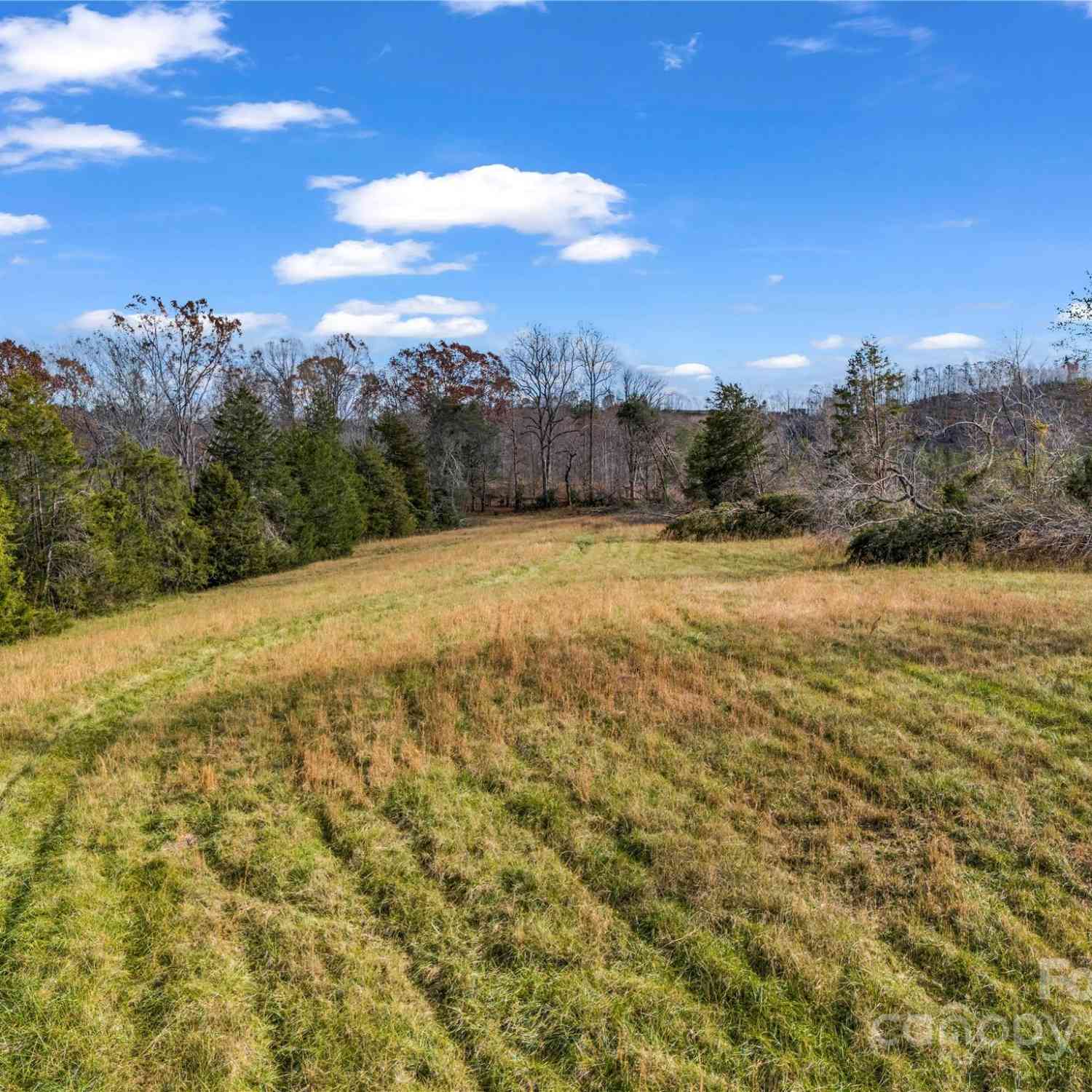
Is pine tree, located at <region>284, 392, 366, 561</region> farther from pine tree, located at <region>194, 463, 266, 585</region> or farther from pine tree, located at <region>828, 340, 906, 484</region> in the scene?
pine tree, located at <region>828, 340, 906, 484</region>

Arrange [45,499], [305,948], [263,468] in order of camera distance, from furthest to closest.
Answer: [263,468], [45,499], [305,948]

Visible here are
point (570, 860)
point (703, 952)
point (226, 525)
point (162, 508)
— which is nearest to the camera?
point (703, 952)

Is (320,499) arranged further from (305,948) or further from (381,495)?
(305,948)

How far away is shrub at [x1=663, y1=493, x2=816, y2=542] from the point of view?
2722cm

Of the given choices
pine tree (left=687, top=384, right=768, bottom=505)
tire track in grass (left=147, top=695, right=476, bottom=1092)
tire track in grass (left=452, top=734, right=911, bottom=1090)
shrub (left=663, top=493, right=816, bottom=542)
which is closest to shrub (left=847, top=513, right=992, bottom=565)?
shrub (left=663, top=493, right=816, bottom=542)

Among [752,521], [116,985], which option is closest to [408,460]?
[752,521]

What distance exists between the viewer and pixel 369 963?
493cm

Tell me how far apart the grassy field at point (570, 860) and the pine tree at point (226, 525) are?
17.1 metres

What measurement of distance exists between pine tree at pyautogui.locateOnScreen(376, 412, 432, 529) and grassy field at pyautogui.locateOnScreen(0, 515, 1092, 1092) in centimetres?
3672

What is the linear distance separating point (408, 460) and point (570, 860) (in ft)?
144

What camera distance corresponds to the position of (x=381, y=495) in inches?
1709

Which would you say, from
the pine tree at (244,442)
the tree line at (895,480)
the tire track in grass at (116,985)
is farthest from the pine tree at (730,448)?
the tire track in grass at (116,985)

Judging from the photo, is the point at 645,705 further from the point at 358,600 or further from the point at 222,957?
the point at 358,600

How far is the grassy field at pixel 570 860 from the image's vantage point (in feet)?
13.8
